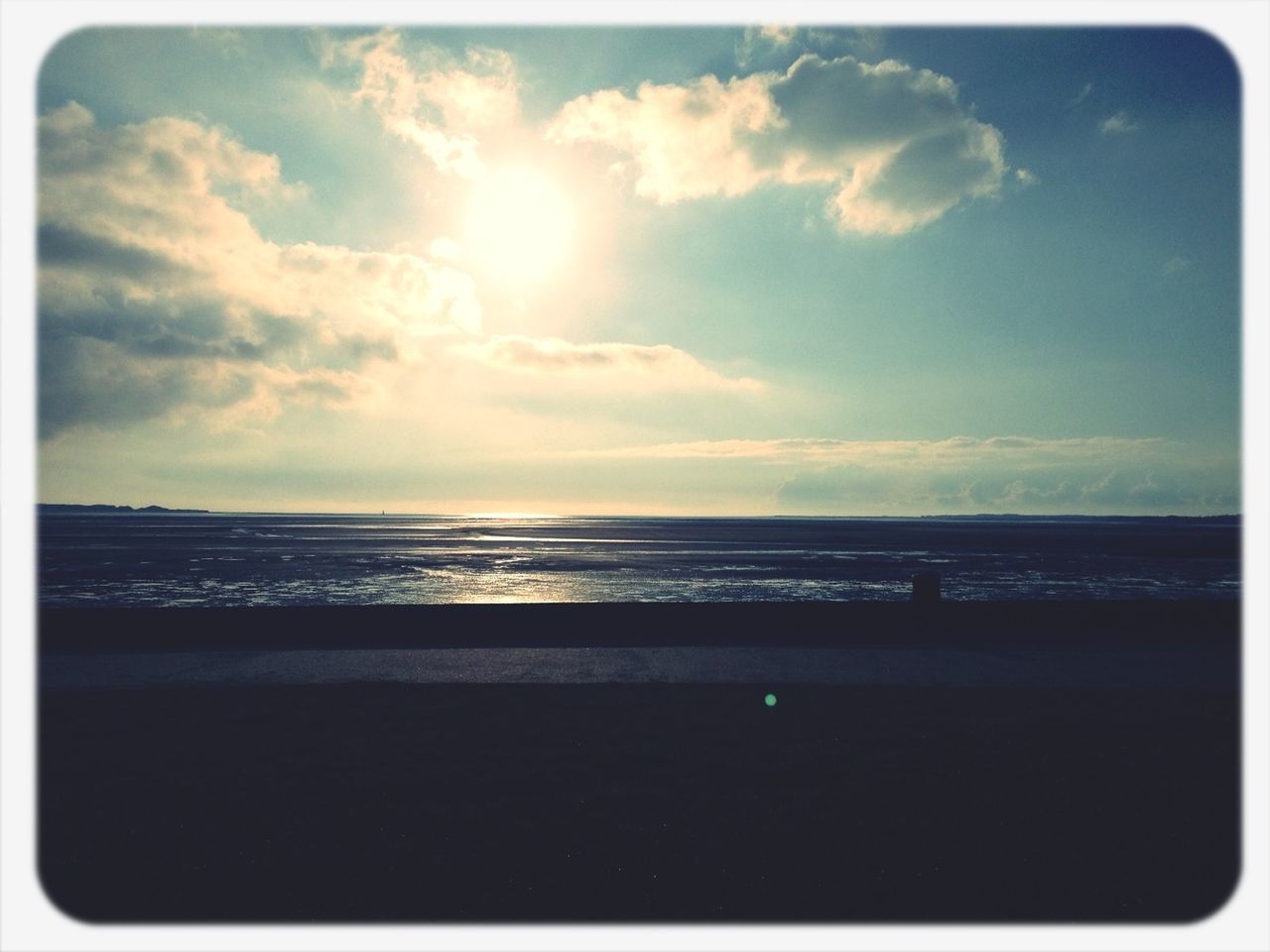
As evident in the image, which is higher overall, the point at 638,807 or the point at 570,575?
the point at 638,807

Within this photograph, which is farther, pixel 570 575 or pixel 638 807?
pixel 570 575

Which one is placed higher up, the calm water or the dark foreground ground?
the dark foreground ground

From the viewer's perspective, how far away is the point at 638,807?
14.8 ft

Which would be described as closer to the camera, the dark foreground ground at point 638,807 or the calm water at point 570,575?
the dark foreground ground at point 638,807

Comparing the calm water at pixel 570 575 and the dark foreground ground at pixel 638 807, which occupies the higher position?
the dark foreground ground at pixel 638 807

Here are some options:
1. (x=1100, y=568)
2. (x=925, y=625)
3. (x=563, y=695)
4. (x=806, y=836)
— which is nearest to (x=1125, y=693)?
(x=925, y=625)

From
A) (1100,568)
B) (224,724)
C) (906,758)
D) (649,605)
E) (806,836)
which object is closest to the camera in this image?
(806,836)

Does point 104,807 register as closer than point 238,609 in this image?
Yes

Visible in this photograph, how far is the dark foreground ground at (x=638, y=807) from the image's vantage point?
3.58m

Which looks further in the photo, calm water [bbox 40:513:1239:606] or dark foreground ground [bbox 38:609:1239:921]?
calm water [bbox 40:513:1239:606]

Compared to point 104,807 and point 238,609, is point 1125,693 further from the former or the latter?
point 238,609

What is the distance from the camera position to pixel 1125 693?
7.09m

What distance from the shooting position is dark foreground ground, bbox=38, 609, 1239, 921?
358cm

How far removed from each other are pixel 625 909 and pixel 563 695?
3.55 metres
